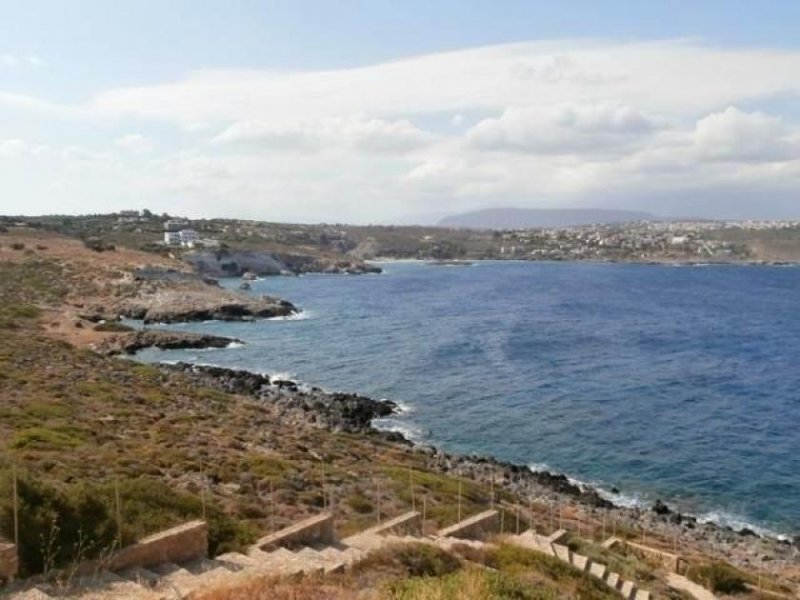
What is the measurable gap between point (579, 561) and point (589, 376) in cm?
3823

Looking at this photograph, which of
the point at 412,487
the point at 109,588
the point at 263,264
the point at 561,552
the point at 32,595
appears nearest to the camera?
Result: the point at 32,595

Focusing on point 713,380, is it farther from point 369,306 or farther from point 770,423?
point 369,306

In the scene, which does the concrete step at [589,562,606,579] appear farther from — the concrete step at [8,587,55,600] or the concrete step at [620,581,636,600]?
the concrete step at [8,587,55,600]

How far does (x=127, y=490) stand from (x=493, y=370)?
1732 inches

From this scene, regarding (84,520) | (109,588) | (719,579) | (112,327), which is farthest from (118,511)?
(112,327)

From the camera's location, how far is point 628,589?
1753 cm

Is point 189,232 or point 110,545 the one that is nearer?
point 110,545

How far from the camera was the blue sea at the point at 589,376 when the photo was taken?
36.7 m

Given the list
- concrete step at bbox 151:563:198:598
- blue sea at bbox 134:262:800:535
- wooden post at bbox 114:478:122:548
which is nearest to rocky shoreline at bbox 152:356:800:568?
blue sea at bbox 134:262:800:535

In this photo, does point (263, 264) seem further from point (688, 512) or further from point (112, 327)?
point (688, 512)

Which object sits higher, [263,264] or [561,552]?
[263,264]

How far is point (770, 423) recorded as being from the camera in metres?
44.1

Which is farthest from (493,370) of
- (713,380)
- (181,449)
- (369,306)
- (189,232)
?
(189,232)

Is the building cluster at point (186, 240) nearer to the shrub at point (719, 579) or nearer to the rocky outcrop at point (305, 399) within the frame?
the rocky outcrop at point (305, 399)
